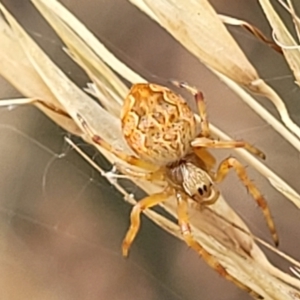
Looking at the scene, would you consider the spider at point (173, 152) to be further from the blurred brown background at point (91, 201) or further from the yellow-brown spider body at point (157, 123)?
the blurred brown background at point (91, 201)

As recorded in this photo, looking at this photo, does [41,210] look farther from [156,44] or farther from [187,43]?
[187,43]

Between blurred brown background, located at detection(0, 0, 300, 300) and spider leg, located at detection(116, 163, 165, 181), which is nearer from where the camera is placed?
spider leg, located at detection(116, 163, 165, 181)

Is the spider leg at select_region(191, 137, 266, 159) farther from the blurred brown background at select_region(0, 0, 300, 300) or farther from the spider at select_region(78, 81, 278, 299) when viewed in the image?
the blurred brown background at select_region(0, 0, 300, 300)

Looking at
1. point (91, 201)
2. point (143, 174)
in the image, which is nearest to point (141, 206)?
point (143, 174)

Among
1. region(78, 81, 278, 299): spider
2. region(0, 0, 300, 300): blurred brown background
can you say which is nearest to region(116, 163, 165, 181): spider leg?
region(78, 81, 278, 299): spider

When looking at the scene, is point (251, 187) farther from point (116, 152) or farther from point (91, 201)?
point (91, 201)

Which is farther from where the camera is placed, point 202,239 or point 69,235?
point 69,235

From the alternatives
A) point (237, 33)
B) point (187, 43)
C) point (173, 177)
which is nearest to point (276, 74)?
point (237, 33)
